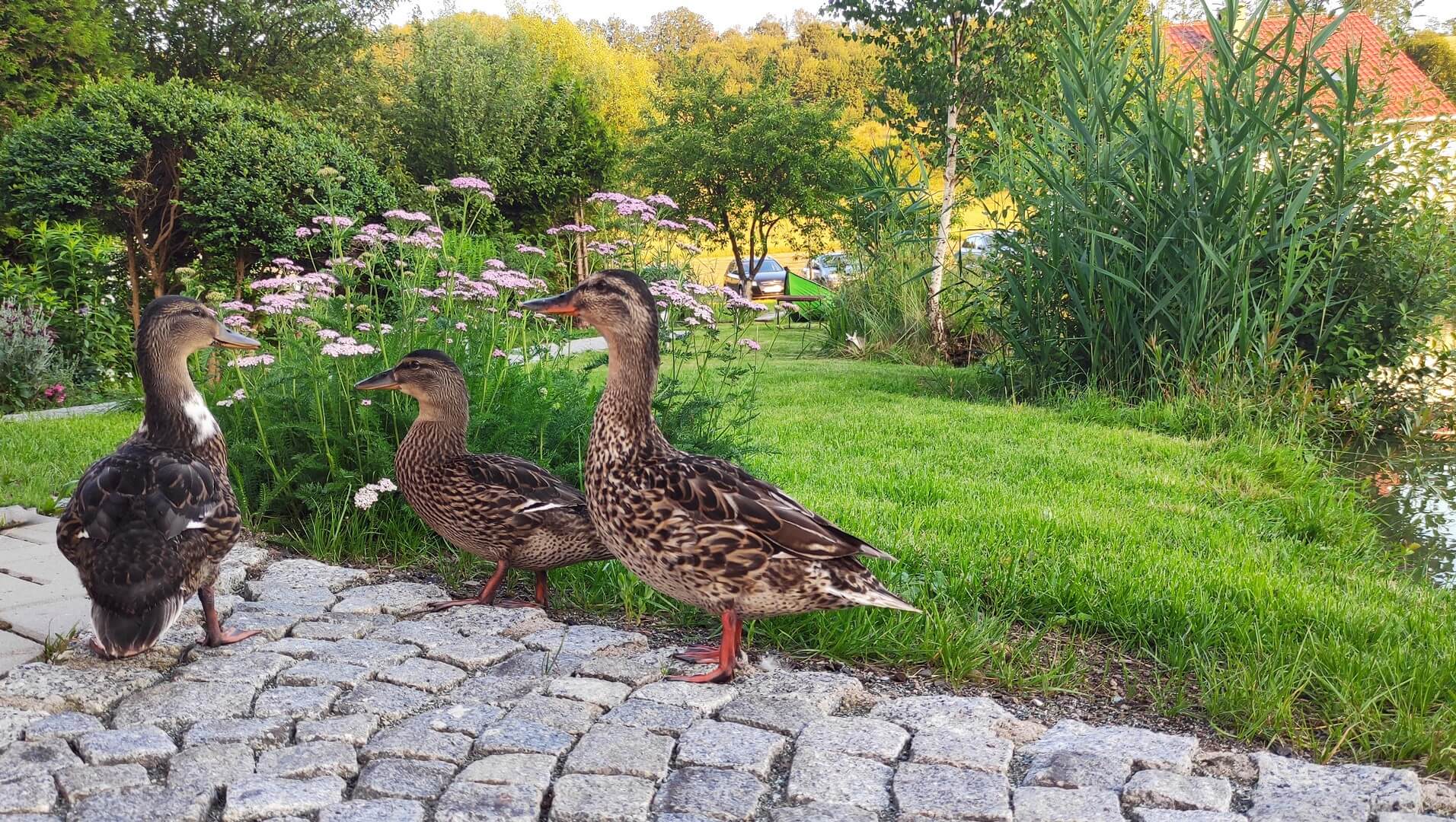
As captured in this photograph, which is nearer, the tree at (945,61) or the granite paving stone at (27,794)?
the granite paving stone at (27,794)

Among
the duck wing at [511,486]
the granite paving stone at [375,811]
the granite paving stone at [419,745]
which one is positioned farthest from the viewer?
the duck wing at [511,486]

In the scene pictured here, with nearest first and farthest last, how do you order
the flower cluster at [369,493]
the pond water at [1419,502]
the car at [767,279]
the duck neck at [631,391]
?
the duck neck at [631,391], the flower cluster at [369,493], the pond water at [1419,502], the car at [767,279]

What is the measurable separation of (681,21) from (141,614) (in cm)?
7275

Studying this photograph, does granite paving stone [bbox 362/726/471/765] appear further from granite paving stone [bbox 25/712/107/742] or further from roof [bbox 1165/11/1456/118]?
roof [bbox 1165/11/1456/118]

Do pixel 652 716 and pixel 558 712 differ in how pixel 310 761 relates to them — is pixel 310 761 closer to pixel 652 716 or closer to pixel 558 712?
pixel 558 712

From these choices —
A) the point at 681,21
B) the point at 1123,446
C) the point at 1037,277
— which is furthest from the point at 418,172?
the point at 681,21

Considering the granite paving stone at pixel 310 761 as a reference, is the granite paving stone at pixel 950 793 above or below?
above

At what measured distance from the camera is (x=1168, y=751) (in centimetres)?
286

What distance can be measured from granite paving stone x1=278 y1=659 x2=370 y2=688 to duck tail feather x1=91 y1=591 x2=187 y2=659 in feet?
1.32

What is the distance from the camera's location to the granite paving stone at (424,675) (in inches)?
131

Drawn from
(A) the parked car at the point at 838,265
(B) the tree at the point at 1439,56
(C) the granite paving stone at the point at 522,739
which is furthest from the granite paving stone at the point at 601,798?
(B) the tree at the point at 1439,56

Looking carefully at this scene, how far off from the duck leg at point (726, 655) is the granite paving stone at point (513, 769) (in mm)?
658

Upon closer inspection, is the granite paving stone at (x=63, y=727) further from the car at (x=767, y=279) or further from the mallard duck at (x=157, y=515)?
the car at (x=767, y=279)

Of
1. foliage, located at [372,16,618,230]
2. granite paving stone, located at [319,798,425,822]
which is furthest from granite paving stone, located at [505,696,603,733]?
foliage, located at [372,16,618,230]
